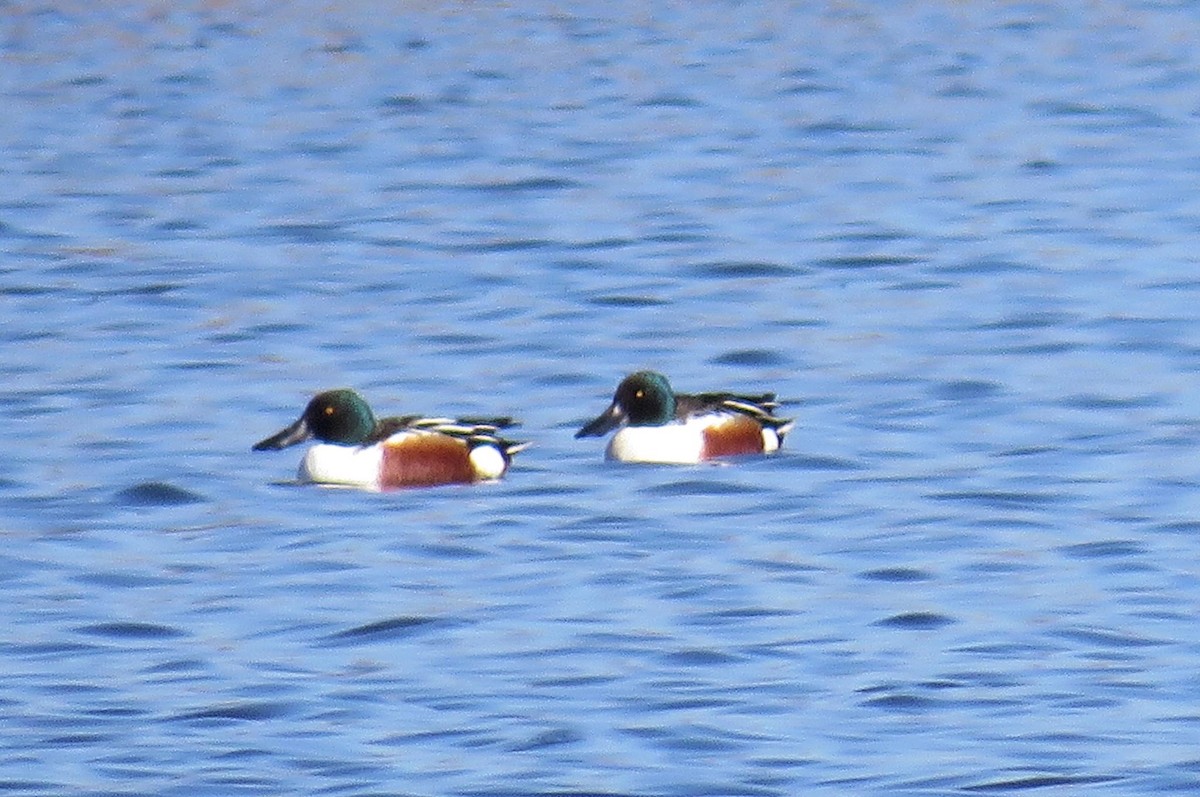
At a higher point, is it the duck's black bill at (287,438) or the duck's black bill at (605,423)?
the duck's black bill at (605,423)

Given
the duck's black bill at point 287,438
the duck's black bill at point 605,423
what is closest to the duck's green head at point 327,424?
the duck's black bill at point 287,438

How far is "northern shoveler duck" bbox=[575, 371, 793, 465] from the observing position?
41.8 ft

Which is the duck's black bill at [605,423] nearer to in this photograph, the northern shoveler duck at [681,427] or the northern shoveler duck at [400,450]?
the northern shoveler duck at [681,427]

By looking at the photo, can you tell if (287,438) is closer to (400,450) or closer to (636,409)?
(400,450)

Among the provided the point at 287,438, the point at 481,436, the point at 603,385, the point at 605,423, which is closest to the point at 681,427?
the point at 605,423

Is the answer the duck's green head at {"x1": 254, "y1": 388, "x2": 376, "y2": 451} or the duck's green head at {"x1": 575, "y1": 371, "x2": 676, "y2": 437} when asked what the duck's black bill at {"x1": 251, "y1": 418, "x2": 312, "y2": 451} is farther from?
the duck's green head at {"x1": 575, "y1": 371, "x2": 676, "y2": 437}

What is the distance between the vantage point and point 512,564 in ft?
34.9

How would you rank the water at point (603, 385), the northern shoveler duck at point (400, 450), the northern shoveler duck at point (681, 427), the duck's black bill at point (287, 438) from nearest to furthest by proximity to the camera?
1. the water at point (603, 385)
2. the northern shoveler duck at point (400, 450)
3. the duck's black bill at point (287, 438)
4. the northern shoveler duck at point (681, 427)

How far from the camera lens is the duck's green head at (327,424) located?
1262 cm

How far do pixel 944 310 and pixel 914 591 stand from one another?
5.77 m

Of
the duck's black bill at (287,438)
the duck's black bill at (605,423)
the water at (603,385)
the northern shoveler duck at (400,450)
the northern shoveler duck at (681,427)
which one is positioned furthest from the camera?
the duck's black bill at (605,423)

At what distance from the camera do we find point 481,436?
12258 mm

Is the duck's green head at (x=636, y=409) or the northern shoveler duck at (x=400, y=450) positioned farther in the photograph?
the duck's green head at (x=636, y=409)

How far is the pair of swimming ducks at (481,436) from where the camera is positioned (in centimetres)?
1234
